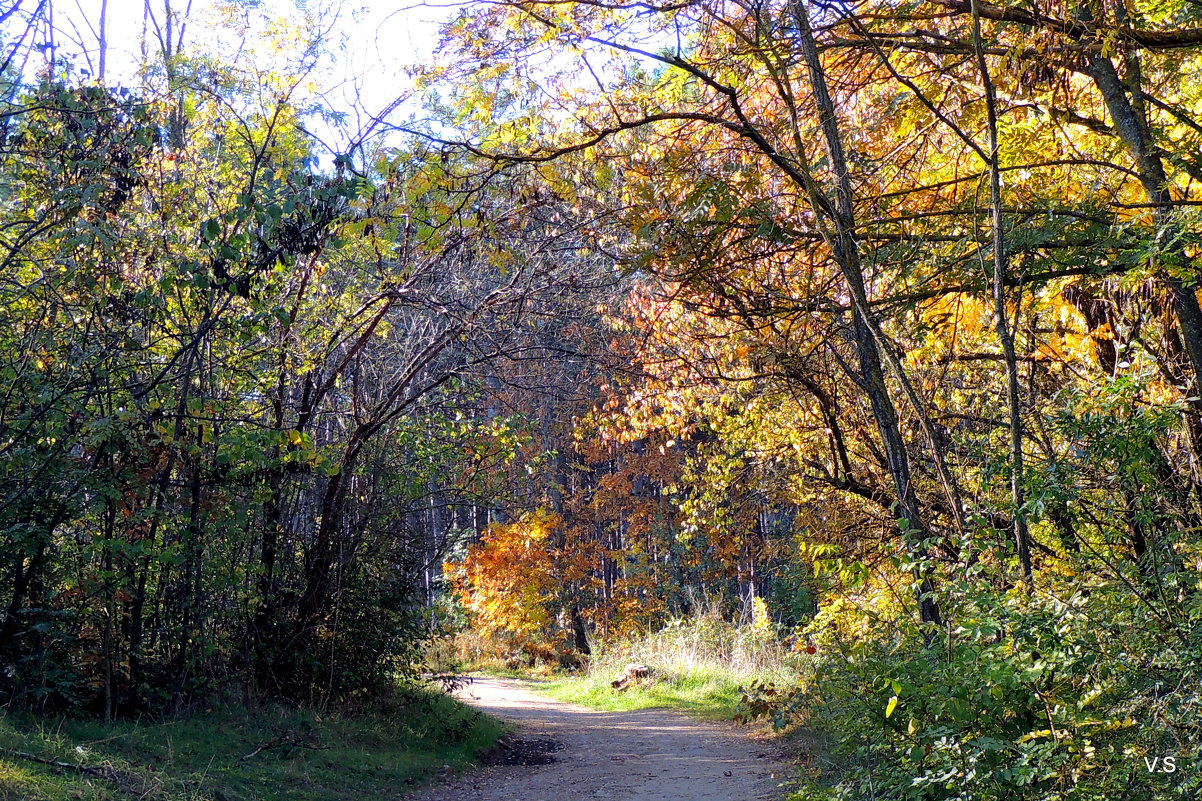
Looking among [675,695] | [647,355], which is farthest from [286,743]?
[675,695]

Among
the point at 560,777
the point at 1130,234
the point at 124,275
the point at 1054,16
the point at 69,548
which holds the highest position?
the point at 1054,16

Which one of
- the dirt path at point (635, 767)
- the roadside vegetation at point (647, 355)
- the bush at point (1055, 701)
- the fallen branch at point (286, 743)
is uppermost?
the roadside vegetation at point (647, 355)

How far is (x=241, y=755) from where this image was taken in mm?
7402

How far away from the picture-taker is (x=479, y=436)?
36.1ft

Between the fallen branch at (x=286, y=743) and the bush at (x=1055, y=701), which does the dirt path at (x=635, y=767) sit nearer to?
the fallen branch at (x=286, y=743)

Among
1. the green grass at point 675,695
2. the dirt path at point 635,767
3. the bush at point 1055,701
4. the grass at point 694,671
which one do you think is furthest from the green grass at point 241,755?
the grass at point 694,671

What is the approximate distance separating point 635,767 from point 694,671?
6.76 m

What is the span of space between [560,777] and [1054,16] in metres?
7.90

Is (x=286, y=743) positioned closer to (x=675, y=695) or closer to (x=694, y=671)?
(x=675, y=695)

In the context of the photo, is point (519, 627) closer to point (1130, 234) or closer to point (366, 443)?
point (366, 443)

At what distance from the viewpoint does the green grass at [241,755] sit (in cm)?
537

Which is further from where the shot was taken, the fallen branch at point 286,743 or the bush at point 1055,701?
the fallen branch at point 286,743

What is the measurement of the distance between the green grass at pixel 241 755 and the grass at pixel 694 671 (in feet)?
15.9

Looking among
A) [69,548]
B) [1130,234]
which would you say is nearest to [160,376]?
[69,548]
